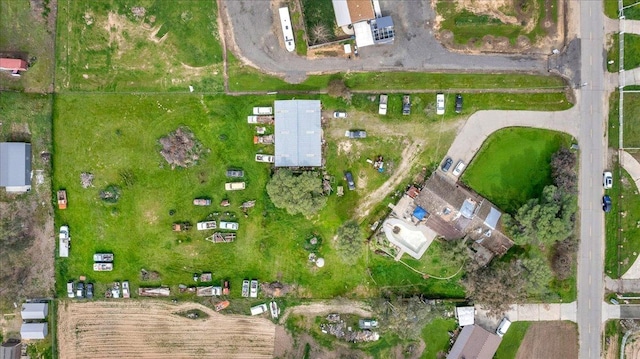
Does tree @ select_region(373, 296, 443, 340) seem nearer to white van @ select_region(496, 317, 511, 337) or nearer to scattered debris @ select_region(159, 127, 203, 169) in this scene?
white van @ select_region(496, 317, 511, 337)

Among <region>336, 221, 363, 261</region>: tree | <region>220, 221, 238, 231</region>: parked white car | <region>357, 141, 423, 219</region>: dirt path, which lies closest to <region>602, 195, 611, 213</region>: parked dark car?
<region>357, 141, 423, 219</region>: dirt path

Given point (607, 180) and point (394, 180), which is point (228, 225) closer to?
point (394, 180)

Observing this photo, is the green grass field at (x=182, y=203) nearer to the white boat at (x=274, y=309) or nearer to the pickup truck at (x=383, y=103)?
the white boat at (x=274, y=309)

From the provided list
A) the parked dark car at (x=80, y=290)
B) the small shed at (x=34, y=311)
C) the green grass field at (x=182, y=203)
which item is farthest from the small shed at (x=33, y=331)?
the green grass field at (x=182, y=203)

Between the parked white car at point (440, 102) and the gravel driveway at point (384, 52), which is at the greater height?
the gravel driveway at point (384, 52)

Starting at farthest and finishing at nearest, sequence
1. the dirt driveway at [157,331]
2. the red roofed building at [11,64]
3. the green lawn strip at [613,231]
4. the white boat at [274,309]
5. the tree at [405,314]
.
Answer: the dirt driveway at [157,331]
the white boat at [274,309]
the green lawn strip at [613,231]
the red roofed building at [11,64]
the tree at [405,314]

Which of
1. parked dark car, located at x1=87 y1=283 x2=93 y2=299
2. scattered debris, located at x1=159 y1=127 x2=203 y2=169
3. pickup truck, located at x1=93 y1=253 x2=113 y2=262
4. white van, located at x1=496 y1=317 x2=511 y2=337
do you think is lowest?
white van, located at x1=496 y1=317 x2=511 y2=337

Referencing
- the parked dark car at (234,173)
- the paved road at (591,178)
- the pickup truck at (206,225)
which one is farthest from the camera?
the paved road at (591,178)

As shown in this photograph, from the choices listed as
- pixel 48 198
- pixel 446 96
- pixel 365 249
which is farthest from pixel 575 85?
pixel 48 198
